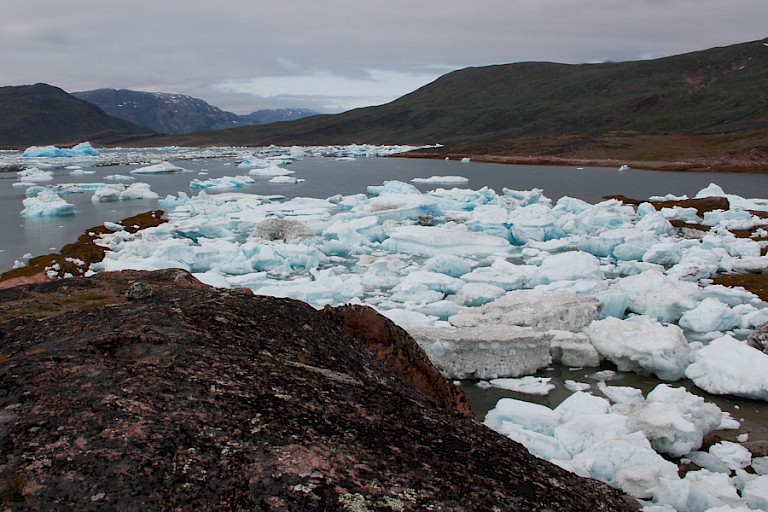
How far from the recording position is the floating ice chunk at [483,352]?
296 inches

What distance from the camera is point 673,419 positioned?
5730 millimetres

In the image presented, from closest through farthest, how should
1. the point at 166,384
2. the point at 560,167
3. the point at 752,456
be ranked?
the point at 166,384, the point at 752,456, the point at 560,167

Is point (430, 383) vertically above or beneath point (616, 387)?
above

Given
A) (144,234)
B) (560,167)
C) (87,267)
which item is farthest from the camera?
(560,167)

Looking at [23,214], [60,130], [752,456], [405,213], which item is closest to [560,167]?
[405,213]

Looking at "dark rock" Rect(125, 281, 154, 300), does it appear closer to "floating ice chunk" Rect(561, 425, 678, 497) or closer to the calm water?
"floating ice chunk" Rect(561, 425, 678, 497)

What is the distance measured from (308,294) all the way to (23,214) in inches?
767

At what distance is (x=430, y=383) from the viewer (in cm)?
489

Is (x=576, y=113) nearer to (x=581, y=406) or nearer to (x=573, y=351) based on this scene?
(x=573, y=351)

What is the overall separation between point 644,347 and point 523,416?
8.30ft

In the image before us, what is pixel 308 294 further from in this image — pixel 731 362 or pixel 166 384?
pixel 166 384

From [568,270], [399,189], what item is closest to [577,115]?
[399,189]

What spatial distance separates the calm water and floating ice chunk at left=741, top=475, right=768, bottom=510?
16.6 metres

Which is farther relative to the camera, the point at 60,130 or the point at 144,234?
the point at 60,130
